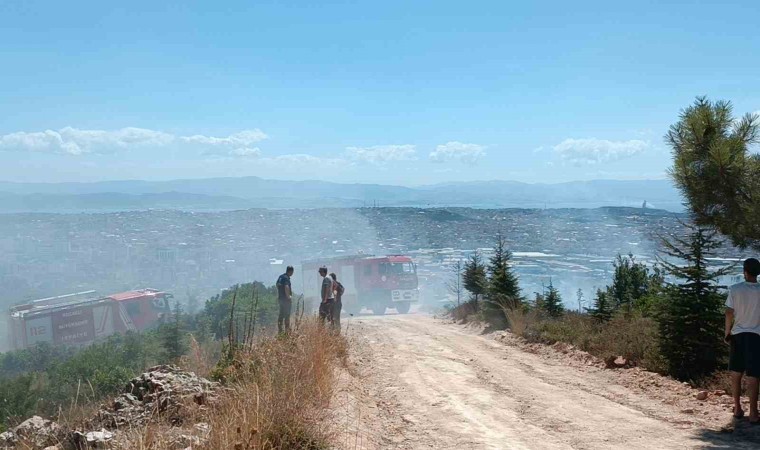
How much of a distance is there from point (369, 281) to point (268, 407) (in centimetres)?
3251

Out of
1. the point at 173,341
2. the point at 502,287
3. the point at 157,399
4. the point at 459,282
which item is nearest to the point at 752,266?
the point at 157,399

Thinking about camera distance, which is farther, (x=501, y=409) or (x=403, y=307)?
(x=403, y=307)

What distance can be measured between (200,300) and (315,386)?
42661 millimetres

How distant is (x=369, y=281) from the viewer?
37.7 meters

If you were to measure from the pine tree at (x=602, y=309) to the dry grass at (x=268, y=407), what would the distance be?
8596mm

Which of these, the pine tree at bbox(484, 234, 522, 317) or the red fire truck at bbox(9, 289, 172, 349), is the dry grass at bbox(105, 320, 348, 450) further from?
the red fire truck at bbox(9, 289, 172, 349)

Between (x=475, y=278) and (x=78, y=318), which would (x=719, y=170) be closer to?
(x=475, y=278)

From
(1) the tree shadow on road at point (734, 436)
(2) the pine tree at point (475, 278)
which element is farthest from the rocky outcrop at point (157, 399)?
(2) the pine tree at point (475, 278)

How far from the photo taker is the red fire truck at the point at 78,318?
3200 cm

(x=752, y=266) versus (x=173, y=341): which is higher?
(x=752, y=266)

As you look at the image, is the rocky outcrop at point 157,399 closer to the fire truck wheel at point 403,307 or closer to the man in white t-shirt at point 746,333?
the man in white t-shirt at point 746,333

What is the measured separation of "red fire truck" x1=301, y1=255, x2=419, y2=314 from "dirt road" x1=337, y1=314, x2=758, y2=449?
2523 cm

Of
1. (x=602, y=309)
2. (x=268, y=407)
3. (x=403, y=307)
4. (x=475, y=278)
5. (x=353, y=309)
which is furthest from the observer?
(x=403, y=307)

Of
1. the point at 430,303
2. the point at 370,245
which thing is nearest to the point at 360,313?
the point at 430,303
